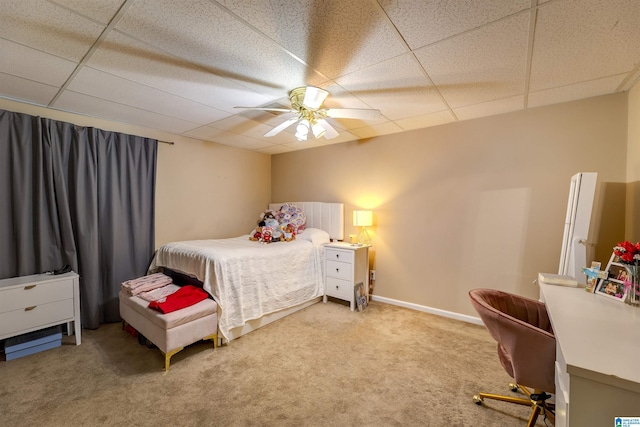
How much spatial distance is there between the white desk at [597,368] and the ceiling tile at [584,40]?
1.49 m

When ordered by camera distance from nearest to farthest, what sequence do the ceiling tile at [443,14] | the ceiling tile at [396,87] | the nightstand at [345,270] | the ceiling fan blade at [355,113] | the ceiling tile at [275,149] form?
1. the ceiling tile at [443,14]
2. the ceiling tile at [396,87]
3. the ceiling fan blade at [355,113]
4. the nightstand at [345,270]
5. the ceiling tile at [275,149]

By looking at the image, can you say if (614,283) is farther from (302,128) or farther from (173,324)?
(173,324)

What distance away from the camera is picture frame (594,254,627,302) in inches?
58.7

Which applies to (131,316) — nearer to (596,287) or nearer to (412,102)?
(412,102)

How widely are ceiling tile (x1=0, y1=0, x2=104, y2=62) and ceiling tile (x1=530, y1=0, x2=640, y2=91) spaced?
2.42 m

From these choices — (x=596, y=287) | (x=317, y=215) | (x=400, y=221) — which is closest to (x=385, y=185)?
(x=400, y=221)

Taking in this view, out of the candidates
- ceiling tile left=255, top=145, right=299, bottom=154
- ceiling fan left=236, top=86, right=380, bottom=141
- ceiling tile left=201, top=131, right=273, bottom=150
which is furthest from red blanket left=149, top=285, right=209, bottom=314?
ceiling tile left=255, top=145, right=299, bottom=154

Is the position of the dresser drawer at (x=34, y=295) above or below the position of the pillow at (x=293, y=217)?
below

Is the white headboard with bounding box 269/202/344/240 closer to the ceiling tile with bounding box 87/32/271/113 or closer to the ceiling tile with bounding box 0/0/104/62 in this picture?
the ceiling tile with bounding box 87/32/271/113

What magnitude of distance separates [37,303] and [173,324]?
1.31 m

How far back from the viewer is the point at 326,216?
410cm

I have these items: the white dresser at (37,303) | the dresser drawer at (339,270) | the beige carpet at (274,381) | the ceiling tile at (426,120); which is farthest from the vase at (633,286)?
the white dresser at (37,303)

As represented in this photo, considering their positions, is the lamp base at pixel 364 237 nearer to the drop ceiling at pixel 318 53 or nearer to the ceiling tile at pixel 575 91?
the drop ceiling at pixel 318 53

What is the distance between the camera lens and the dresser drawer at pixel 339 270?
3351mm
